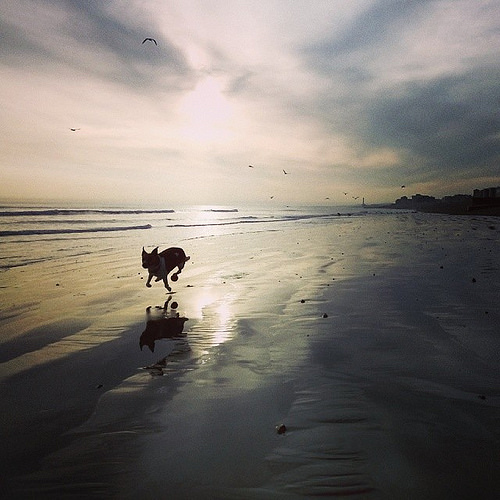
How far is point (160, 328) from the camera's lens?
5395mm

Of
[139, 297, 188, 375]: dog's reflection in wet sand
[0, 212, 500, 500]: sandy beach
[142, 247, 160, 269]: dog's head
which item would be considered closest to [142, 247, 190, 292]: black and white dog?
[142, 247, 160, 269]: dog's head

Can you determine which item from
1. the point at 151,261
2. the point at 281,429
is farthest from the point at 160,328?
the point at 281,429

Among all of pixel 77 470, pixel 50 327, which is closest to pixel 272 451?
pixel 77 470

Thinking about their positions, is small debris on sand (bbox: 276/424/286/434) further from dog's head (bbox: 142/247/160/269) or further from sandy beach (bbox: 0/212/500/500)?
dog's head (bbox: 142/247/160/269)

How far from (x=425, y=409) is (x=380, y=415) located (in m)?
0.43

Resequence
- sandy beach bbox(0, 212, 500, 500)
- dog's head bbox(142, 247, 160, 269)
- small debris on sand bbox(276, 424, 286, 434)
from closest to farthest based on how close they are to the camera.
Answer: sandy beach bbox(0, 212, 500, 500) < small debris on sand bbox(276, 424, 286, 434) < dog's head bbox(142, 247, 160, 269)

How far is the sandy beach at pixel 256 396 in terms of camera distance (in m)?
2.20

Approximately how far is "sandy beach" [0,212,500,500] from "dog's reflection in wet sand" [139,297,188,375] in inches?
1.9

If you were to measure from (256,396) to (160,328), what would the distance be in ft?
8.73

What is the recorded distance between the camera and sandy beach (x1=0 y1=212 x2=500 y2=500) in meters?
2.20

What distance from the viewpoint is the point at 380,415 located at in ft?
9.36

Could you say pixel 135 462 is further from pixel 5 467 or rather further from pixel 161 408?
pixel 5 467

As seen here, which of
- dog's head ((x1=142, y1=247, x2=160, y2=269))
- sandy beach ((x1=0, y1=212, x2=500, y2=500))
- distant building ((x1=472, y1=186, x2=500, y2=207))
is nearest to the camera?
sandy beach ((x1=0, y1=212, x2=500, y2=500))

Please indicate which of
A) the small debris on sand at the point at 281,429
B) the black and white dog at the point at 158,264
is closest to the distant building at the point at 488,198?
the black and white dog at the point at 158,264
